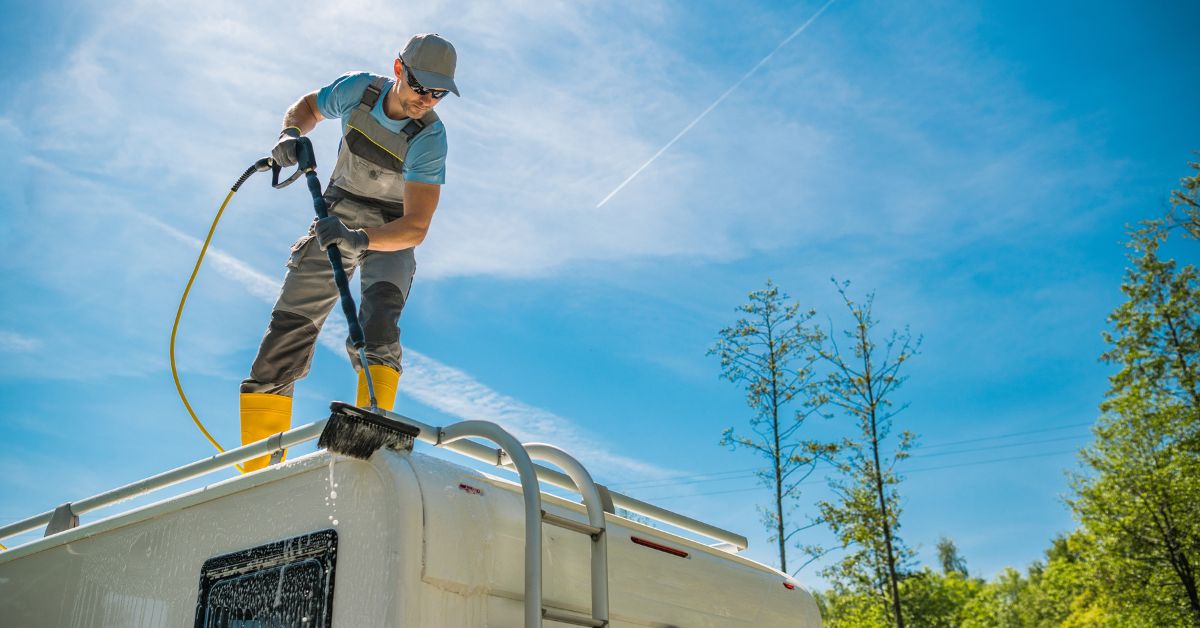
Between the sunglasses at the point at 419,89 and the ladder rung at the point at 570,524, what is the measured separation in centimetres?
251

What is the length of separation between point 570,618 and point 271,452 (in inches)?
42.0

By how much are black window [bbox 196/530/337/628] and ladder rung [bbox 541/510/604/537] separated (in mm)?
621

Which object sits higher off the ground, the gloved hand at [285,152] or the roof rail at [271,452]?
the gloved hand at [285,152]

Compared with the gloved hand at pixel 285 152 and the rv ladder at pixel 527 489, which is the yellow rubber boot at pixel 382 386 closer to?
the gloved hand at pixel 285 152

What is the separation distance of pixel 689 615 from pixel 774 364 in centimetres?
1867

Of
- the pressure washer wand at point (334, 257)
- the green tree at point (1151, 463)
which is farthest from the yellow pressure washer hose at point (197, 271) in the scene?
the green tree at point (1151, 463)

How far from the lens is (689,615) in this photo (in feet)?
10.5

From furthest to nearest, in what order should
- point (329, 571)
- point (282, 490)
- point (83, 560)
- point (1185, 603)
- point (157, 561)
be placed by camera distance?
point (1185, 603) < point (83, 560) < point (157, 561) < point (282, 490) < point (329, 571)

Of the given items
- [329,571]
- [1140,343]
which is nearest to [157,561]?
[329,571]

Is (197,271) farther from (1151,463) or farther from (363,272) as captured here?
(1151,463)

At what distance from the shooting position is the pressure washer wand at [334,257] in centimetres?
388

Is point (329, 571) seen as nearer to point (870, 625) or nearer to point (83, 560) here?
point (83, 560)

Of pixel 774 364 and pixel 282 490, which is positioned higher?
pixel 774 364

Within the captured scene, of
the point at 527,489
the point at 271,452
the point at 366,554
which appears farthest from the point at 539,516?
the point at 271,452
